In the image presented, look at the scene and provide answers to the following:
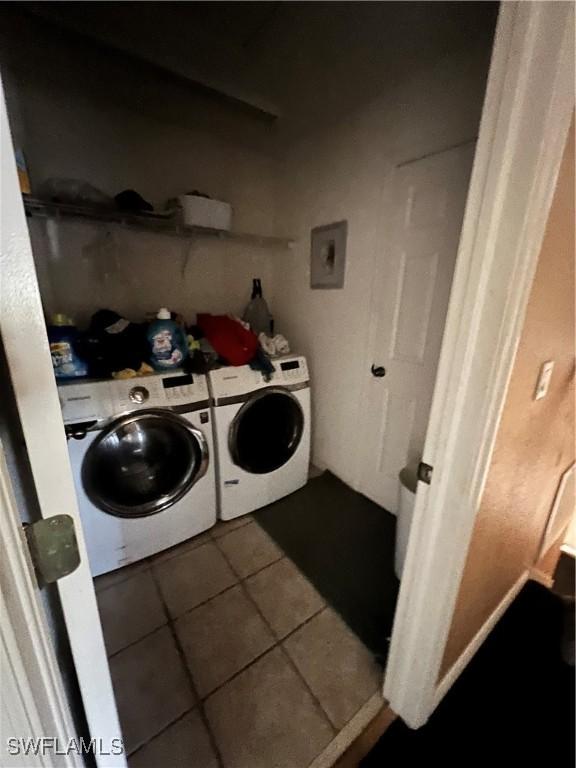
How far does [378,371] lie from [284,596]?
1.21 m

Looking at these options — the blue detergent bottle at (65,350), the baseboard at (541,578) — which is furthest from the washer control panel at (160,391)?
the baseboard at (541,578)

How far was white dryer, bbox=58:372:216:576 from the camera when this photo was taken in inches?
50.9

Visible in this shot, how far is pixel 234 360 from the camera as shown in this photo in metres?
1.67

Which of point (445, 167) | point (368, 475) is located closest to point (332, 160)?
point (445, 167)

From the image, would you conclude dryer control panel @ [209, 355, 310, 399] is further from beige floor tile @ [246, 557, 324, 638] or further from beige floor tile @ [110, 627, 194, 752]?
beige floor tile @ [110, 627, 194, 752]

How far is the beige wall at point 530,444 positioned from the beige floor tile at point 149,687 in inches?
36.0

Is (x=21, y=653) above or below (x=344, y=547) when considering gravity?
above

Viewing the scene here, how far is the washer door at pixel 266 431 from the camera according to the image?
1698mm

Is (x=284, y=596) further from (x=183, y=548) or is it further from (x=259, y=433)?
(x=259, y=433)

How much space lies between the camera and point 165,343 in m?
1.51

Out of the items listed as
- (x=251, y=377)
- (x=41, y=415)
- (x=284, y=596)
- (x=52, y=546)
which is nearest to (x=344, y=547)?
(x=284, y=596)

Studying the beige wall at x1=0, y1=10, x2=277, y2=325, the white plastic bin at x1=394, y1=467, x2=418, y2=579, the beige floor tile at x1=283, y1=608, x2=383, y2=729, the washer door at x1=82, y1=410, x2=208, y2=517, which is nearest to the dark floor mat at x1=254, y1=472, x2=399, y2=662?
the beige floor tile at x1=283, y1=608, x2=383, y2=729

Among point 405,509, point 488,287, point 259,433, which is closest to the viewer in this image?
point 488,287

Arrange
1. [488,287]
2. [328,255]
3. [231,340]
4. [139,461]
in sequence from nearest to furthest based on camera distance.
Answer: [488,287]
[139,461]
[231,340]
[328,255]
